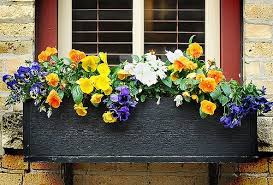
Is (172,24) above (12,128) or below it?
above

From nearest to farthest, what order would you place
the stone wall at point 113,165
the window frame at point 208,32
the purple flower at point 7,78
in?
the purple flower at point 7,78 < the stone wall at point 113,165 < the window frame at point 208,32

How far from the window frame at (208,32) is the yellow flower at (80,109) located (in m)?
0.57

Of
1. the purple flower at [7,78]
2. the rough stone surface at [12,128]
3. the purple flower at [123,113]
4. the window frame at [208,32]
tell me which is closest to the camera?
the purple flower at [123,113]

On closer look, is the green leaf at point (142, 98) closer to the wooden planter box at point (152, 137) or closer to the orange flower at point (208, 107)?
the wooden planter box at point (152, 137)

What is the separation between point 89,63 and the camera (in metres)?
3.00

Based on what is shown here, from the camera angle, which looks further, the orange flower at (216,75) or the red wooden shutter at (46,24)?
the red wooden shutter at (46,24)

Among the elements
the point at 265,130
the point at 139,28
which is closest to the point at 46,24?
the point at 139,28

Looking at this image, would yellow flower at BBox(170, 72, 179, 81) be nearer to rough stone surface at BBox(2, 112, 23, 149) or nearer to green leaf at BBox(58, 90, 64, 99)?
green leaf at BBox(58, 90, 64, 99)

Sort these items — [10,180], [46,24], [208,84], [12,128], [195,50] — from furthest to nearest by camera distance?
1. [46,24]
2. [10,180]
3. [12,128]
4. [195,50]
5. [208,84]

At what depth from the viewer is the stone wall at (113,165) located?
332cm

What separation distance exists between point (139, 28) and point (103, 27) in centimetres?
17

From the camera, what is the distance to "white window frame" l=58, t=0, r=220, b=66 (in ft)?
11.4

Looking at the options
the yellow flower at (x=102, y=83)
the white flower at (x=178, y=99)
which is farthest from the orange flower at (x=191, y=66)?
the yellow flower at (x=102, y=83)

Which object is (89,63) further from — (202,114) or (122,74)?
(202,114)
